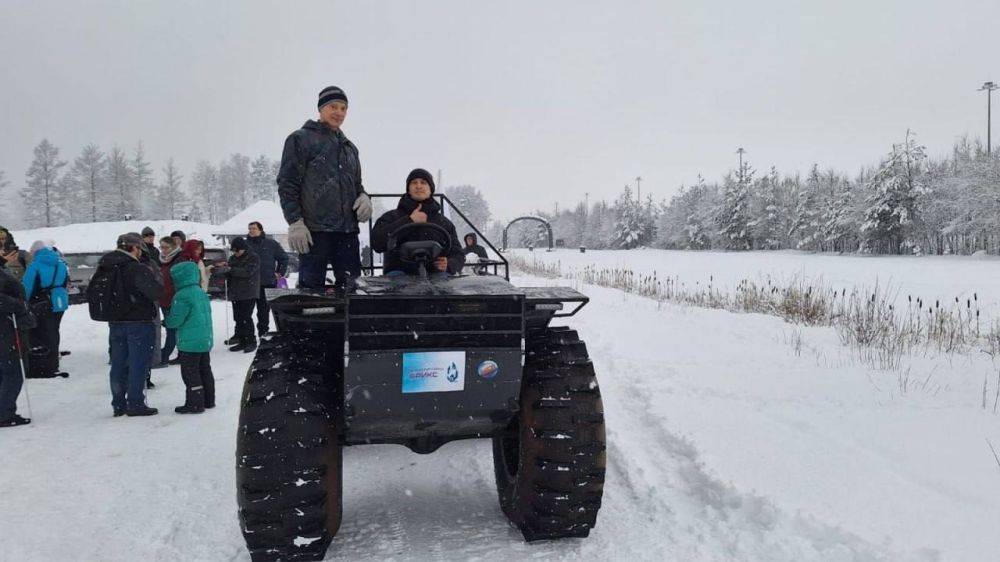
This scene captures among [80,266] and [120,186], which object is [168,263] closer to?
[80,266]

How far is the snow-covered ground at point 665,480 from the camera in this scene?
8.98 feet

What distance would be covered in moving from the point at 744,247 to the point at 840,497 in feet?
208

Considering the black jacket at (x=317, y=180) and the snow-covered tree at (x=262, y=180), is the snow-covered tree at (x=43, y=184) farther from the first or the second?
the black jacket at (x=317, y=180)

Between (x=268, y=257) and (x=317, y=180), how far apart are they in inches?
247

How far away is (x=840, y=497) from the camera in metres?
2.92

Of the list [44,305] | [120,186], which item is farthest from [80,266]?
[120,186]

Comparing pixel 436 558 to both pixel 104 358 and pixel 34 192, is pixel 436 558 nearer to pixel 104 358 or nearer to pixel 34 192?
pixel 104 358

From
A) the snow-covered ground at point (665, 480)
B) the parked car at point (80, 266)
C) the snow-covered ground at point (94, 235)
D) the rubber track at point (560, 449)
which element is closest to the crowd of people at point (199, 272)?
the snow-covered ground at point (665, 480)

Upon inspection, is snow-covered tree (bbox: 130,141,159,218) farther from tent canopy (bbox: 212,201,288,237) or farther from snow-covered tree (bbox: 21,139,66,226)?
tent canopy (bbox: 212,201,288,237)

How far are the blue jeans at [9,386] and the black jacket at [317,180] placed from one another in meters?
3.61

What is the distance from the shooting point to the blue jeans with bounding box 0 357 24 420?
5312 mm

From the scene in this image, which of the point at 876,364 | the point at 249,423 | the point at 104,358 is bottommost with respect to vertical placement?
the point at 104,358

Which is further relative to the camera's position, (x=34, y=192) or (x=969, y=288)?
(x=34, y=192)

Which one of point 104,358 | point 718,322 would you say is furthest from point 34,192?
point 718,322
